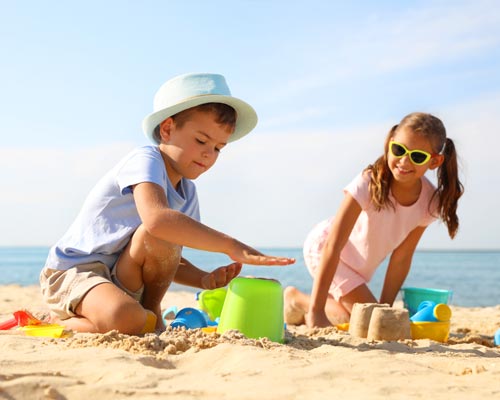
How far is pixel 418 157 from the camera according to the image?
3.86 m

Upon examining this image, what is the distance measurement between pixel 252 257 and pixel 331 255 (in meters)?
1.61

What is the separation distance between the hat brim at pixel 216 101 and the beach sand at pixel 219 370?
116 cm

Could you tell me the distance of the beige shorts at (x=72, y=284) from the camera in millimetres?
2926

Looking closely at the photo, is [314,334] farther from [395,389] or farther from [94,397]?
[94,397]

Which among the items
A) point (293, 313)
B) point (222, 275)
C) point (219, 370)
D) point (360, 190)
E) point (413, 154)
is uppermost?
point (413, 154)

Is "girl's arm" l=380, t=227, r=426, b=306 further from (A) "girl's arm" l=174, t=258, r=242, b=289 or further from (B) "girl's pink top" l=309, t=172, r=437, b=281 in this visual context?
(A) "girl's arm" l=174, t=258, r=242, b=289

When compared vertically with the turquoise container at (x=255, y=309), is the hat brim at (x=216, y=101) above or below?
above

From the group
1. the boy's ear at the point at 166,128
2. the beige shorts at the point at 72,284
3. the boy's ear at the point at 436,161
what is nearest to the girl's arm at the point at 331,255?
the boy's ear at the point at 436,161

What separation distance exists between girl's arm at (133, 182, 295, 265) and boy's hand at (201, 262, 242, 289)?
43 centimetres

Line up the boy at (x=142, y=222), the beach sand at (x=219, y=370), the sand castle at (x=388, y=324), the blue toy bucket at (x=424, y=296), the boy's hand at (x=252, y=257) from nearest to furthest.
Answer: the beach sand at (x=219, y=370) < the boy's hand at (x=252, y=257) < the boy at (x=142, y=222) < the sand castle at (x=388, y=324) < the blue toy bucket at (x=424, y=296)

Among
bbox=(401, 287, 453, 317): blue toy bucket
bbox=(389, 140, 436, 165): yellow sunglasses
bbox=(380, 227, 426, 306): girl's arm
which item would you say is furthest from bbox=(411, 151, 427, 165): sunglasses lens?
bbox=(401, 287, 453, 317): blue toy bucket

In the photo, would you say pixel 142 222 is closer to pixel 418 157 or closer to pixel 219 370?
pixel 219 370

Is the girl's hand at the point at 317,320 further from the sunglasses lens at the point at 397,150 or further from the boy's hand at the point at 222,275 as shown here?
the sunglasses lens at the point at 397,150

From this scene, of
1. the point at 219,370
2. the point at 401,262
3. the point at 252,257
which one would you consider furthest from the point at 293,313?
the point at 219,370
